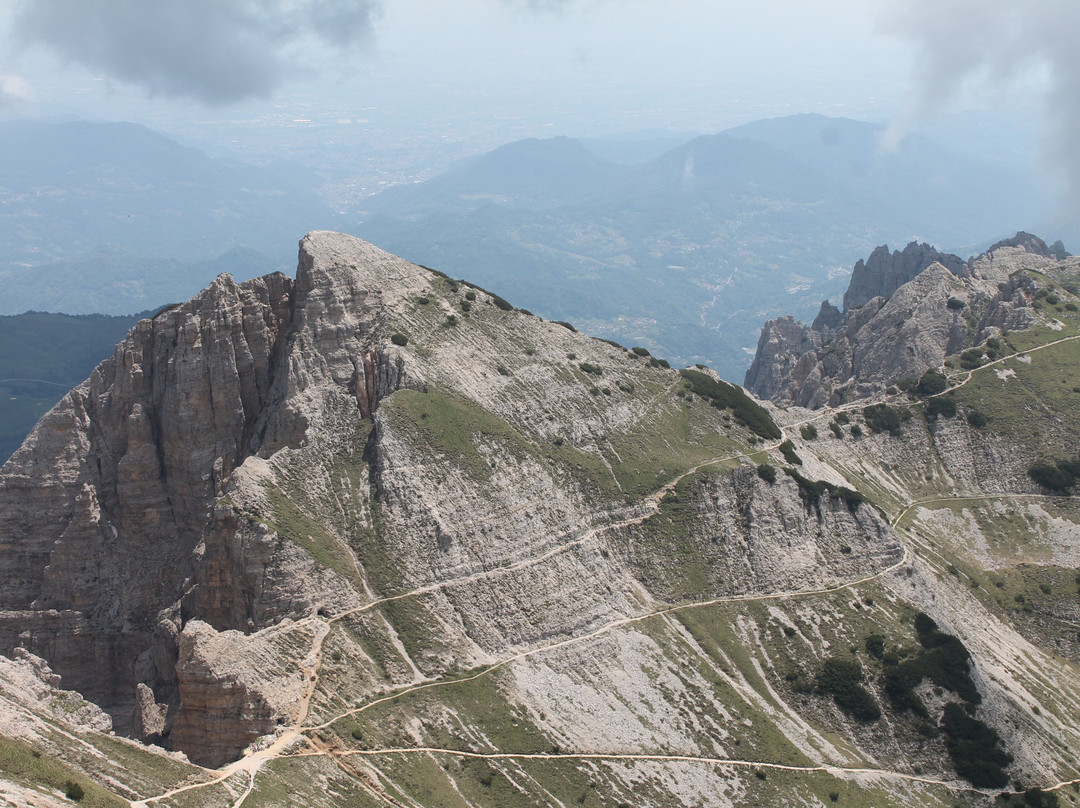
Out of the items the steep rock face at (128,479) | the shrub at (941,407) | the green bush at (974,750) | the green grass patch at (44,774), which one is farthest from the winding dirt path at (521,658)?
the shrub at (941,407)

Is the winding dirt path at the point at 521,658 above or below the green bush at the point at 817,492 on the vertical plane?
below

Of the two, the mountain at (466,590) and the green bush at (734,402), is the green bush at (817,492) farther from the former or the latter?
the green bush at (734,402)

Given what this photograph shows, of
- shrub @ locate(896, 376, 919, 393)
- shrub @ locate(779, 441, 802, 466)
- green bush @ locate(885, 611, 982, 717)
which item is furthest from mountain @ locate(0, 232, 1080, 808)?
shrub @ locate(896, 376, 919, 393)

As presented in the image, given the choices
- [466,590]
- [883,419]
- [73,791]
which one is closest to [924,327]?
[883,419]

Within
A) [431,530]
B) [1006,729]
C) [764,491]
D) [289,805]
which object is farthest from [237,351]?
[1006,729]

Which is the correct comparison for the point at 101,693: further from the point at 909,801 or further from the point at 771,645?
the point at 909,801

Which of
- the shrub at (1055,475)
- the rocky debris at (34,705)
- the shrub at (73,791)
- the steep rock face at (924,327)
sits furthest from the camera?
the steep rock face at (924,327)
